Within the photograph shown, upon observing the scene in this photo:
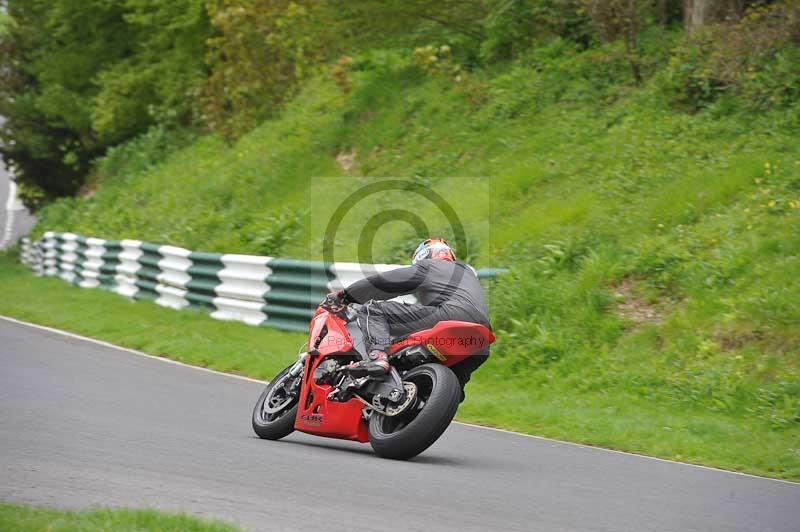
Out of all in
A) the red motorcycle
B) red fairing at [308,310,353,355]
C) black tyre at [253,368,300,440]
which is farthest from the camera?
black tyre at [253,368,300,440]

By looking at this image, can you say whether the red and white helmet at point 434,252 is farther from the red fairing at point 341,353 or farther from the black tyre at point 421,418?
the black tyre at point 421,418

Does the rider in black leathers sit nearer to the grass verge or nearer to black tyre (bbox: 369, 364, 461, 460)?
black tyre (bbox: 369, 364, 461, 460)

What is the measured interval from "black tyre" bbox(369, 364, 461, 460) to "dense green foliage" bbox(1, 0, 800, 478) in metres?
2.28

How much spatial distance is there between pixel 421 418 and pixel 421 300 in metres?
1.11

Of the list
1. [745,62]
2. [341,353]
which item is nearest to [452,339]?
[341,353]

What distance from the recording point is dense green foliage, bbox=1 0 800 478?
1062 centimetres

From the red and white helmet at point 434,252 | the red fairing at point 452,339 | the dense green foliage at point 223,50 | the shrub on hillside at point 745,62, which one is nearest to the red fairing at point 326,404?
the red fairing at point 452,339

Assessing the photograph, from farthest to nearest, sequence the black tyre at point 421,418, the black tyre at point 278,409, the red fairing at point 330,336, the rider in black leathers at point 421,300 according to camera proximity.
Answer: the black tyre at point 278,409 < the red fairing at point 330,336 < the rider in black leathers at point 421,300 < the black tyre at point 421,418

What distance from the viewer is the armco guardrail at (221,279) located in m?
14.3

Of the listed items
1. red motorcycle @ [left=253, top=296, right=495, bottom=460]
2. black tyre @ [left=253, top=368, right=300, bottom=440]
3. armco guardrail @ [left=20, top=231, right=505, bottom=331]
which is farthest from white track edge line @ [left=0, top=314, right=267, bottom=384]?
red motorcycle @ [left=253, top=296, right=495, bottom=460]

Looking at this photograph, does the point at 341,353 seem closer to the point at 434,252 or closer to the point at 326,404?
the point at 326,404

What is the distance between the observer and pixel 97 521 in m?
5.11

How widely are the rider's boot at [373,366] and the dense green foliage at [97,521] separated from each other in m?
2.62

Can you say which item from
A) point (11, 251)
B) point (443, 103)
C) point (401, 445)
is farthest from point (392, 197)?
point (11, 251)
